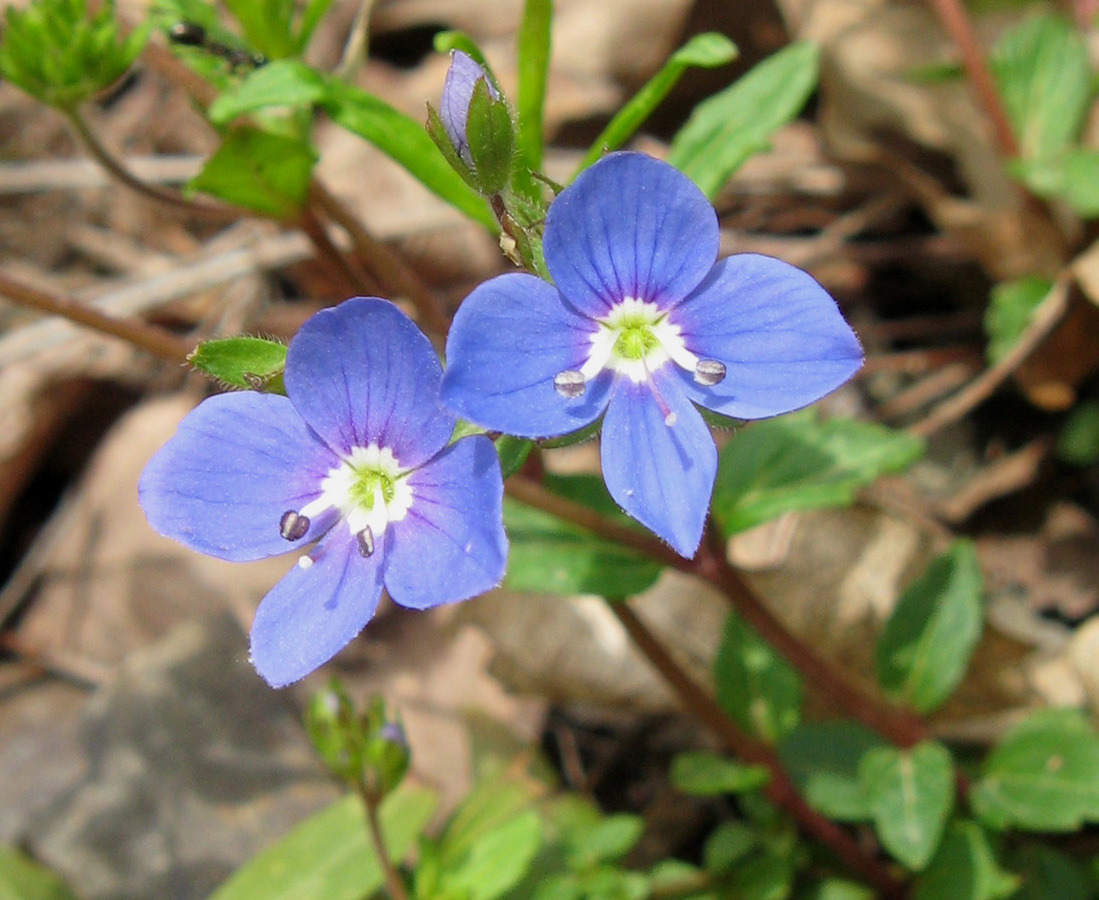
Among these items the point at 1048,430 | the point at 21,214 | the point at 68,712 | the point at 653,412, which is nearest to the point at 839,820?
the point at 1048,430

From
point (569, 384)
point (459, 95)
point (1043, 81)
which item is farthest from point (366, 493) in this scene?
point (1043, 81)

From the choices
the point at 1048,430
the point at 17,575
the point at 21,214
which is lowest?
the point at 17,575

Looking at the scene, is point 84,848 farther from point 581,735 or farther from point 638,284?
point 638,284

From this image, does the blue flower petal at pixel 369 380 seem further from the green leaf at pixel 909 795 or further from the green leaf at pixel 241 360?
the green leaf at pixel 909 795

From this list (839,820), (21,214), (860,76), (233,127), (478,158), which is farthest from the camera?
(21,214)

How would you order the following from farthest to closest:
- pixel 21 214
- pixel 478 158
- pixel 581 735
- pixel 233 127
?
pixel 21 214 < pixel 581 735 < pixel 233 127 < pixel 478 158

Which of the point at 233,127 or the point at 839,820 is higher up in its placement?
the point at 233,127

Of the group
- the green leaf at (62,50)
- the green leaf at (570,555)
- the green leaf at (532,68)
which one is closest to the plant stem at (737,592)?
the green leaf at (570,555)
